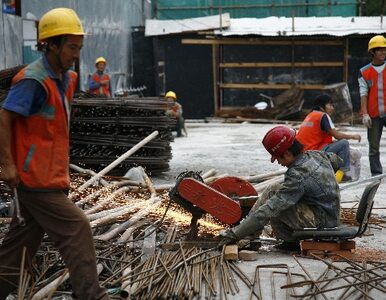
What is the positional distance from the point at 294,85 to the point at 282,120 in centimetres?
226

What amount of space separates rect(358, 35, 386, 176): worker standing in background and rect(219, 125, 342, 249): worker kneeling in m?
5.02

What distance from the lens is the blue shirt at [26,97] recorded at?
15.2 feet

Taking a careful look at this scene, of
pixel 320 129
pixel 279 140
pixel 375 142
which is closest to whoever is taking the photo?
pixel 279 140

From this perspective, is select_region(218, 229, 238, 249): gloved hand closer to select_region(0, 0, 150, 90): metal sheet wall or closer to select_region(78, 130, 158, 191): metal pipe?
select_region(78, 130, 158, 191): metal pipe

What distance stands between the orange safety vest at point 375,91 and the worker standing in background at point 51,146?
→ 24.5 ft

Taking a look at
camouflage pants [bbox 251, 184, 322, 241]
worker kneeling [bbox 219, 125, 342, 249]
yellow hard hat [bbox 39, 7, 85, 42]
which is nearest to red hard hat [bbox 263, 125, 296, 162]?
worker kneeling [bbox 219, 125, 342, 249]

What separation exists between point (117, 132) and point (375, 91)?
396 cm

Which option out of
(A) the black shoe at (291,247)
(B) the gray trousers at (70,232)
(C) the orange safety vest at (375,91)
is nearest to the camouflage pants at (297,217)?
(A) the black shoe at (291,247)

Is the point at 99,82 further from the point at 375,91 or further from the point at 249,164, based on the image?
the point at 375,91

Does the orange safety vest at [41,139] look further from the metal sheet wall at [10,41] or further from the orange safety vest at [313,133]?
the metal sheet wall at [10,41]

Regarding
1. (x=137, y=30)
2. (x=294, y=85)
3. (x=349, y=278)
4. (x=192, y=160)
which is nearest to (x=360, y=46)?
(x=294, y=85)

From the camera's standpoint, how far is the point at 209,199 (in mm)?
6691

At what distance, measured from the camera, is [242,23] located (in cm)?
2666

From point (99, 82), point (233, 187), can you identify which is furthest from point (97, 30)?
point (233, 187)
